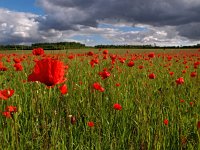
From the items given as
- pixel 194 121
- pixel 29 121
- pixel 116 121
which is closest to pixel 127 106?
pixel 116 121

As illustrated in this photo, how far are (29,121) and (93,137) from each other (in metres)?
0.83

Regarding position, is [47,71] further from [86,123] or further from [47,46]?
[47,46]

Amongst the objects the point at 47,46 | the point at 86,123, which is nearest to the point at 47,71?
the point at 86,123

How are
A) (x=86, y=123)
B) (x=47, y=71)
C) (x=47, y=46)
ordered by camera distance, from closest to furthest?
(x=47, y=71), (x=86, y=123), (x=47, y=46)

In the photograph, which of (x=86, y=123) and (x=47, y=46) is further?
(x=47, y=46)

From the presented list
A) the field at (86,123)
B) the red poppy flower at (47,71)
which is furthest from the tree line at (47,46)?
the red poppy flower at (47,71)

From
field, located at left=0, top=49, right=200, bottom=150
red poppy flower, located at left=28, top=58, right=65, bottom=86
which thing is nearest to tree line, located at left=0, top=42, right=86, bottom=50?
field, located at left=0, top=49, right=200, bottom=150

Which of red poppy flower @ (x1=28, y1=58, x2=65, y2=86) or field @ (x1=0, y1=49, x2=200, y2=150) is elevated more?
red poppy flower @ (x1=28, y1=58, x2=65, y2=86)

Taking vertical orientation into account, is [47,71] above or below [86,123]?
above

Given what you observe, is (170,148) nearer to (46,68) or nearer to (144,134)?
(144,134)

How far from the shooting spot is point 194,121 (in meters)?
3.42

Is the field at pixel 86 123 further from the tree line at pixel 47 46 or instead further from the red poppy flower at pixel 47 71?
the tree line at pixel 47 46

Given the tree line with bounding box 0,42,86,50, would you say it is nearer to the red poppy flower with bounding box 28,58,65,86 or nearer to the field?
the field

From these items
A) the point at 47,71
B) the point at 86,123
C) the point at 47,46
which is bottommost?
the point at 86,123
